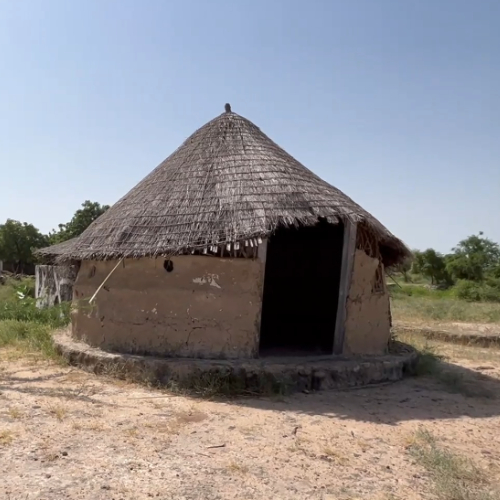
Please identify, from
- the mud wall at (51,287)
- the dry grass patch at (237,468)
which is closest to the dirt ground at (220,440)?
the dry grass patch at (237,468)

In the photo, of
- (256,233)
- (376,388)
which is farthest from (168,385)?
(376,388)

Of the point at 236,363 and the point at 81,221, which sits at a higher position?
the point at 81,221

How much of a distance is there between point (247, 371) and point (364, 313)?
203 centimetres

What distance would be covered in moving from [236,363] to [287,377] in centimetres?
61

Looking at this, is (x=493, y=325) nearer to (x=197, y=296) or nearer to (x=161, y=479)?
(x=197, y=296)

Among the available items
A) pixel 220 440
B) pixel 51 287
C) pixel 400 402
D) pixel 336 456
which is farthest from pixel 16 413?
pixel 51 287

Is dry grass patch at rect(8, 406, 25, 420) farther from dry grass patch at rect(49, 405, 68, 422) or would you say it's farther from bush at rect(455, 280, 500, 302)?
bush at rect(455, 280, 500, 302)

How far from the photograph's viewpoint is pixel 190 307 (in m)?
6.91

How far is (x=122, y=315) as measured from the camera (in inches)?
285

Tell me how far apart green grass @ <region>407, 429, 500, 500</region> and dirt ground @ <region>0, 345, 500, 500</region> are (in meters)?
0.09

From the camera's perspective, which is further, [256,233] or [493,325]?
[493,325]

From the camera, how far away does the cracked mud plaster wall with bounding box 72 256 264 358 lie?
6.82m

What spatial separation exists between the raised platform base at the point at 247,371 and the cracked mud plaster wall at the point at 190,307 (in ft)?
0.78

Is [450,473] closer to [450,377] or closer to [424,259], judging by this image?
[450,377]
